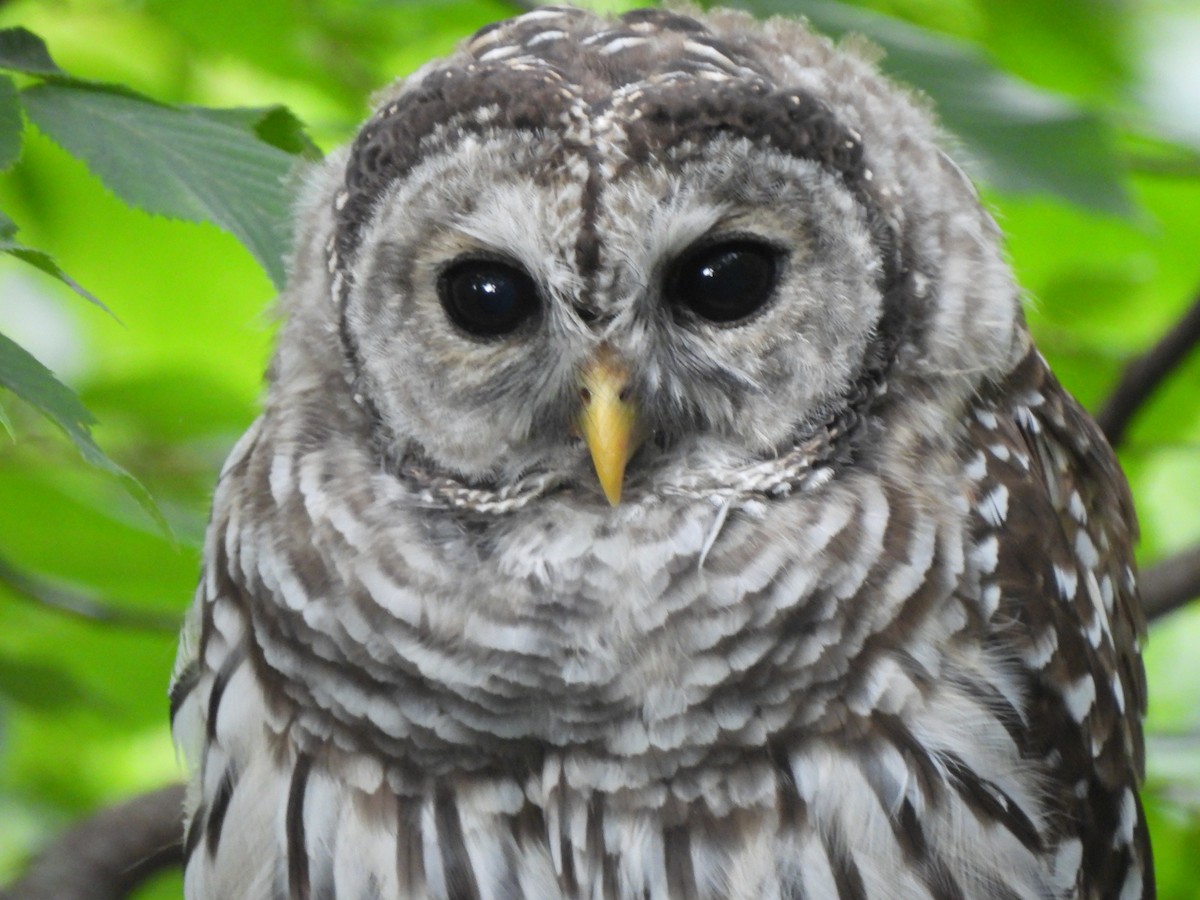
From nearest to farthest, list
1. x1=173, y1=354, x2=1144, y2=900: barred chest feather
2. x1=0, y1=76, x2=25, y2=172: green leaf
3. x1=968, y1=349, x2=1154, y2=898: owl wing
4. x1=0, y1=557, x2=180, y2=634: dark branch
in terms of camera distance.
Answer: x1=0, y1=76, x2=25, y2=172: green leaf < x1=173, y1=354, x2=1144, y2=900: barred chest feather < x1=968, y1=349, x2=1154, y2=898: owl wing < x1=0, y1=557, x2=180, y2=634: dark branch

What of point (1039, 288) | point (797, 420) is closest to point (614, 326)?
point (797, 420)

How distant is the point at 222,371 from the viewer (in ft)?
12.3

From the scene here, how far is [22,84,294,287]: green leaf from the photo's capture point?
1.83 meters

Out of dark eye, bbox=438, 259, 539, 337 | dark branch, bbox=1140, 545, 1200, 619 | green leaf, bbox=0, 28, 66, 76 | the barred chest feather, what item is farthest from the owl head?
dark branch, bbox=1140, 545, 1200, 619

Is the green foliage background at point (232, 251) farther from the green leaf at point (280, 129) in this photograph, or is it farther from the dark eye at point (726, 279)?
the dark eye at point (726, 279)

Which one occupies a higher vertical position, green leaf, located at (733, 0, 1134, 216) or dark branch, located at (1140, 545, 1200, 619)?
green leaf, located at (733, 0, 1134, 216)

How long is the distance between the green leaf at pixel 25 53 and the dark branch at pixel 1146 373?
193 centimetres

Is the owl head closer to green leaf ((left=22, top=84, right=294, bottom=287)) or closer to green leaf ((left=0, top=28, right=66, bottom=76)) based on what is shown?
green leaf ((left=22, top=84, right=294, bottom=287))

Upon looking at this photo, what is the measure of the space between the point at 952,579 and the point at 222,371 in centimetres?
210

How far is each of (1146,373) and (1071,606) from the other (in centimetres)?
71

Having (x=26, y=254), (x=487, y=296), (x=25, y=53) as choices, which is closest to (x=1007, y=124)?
(x=487, y=296)

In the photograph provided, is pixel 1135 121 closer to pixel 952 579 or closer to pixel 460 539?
pixel 952 579

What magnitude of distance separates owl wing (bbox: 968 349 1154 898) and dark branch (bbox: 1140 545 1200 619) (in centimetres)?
21

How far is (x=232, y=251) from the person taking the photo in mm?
3492
